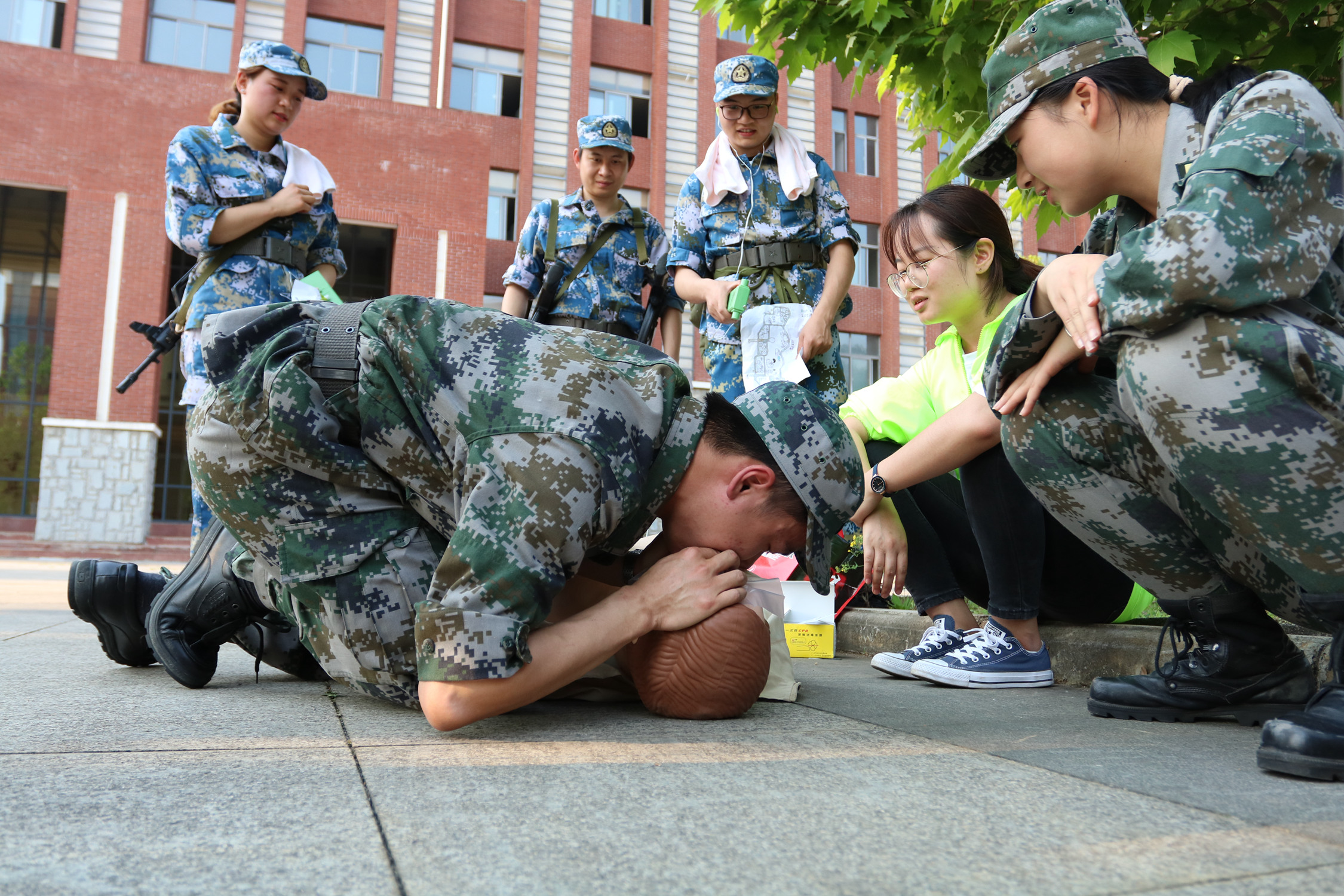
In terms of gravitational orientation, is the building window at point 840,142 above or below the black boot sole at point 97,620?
above

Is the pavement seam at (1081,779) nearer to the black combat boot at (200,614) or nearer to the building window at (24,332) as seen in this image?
the black combat boot at (200,614)

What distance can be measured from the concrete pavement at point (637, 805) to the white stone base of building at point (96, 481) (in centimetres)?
1446

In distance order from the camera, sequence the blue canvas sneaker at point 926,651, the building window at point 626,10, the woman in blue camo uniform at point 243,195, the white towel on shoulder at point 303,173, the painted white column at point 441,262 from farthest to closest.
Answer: the building window at point 626,10 → the painted white column at point 441,262 → the white towel on shoulder at point 303,173 → the woman in blue camo uniform at point 243,195 → the blue canvas sneaker at point 926,651

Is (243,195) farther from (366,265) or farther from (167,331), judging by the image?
(366,265)

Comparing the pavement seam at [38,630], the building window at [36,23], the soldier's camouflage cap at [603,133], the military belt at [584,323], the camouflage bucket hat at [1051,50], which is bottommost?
the pavement seam at [38,630]

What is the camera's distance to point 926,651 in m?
2.70

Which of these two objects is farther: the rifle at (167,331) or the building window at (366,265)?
the building window at (366,265)

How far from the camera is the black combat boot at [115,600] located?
2348 millimetres

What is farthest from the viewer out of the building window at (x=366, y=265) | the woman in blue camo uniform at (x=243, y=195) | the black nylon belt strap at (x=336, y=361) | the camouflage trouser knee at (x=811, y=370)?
the building window at (x=366, y=265)

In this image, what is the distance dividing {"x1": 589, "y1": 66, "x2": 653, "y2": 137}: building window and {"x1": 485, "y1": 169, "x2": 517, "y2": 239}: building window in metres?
2.35

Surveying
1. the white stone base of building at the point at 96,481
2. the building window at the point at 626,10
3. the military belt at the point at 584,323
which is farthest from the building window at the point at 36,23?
the military belt at the point at 584,323

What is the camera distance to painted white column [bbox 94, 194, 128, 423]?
14906 millimetres

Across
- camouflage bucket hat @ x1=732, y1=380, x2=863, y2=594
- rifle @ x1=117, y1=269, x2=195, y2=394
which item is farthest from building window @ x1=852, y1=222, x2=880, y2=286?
camouflage bucket hat @ x1=732, y1=380, x2=863, y2=594

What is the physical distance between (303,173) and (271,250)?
1.22ft
